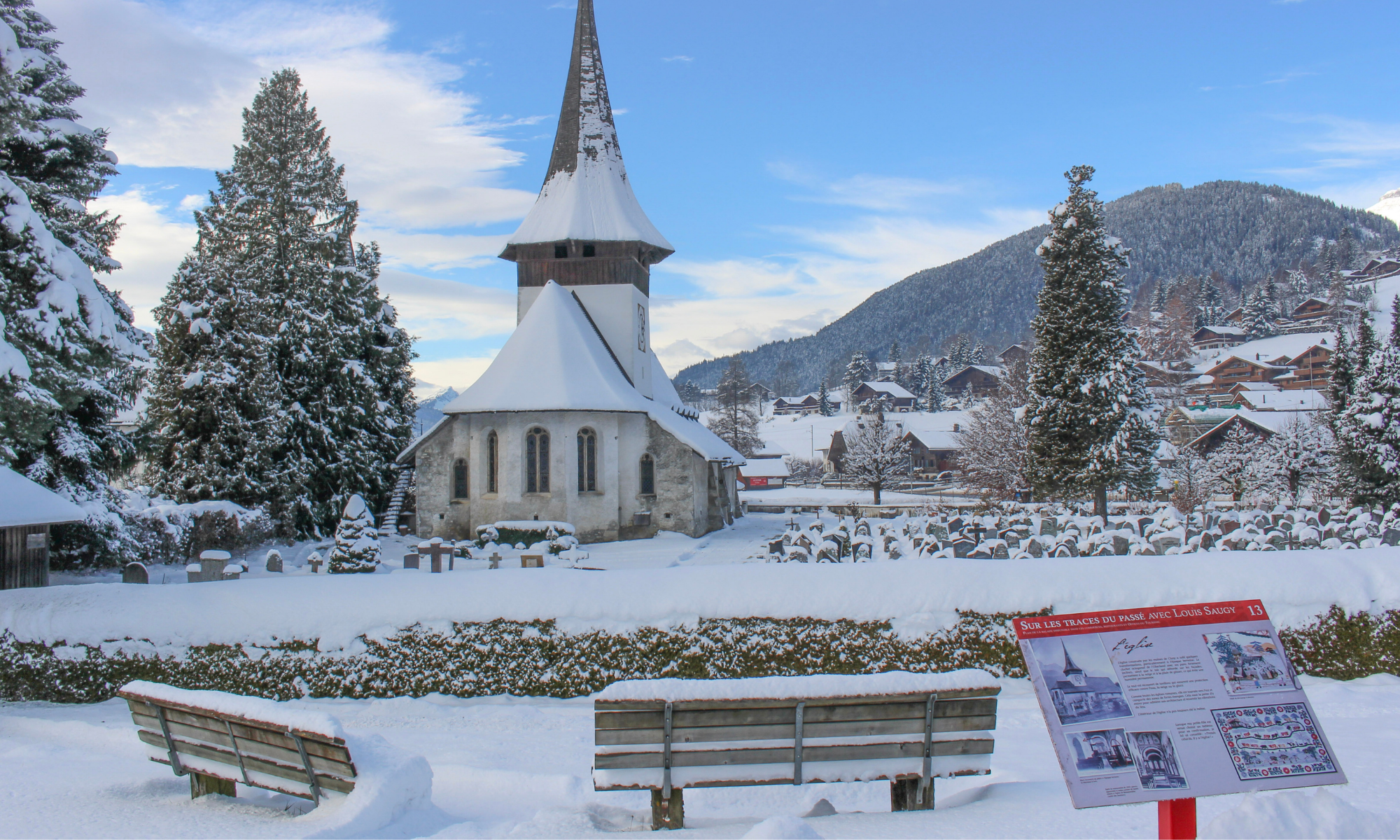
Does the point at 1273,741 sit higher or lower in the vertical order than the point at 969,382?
lower

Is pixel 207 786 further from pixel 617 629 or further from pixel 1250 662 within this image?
pixel 1250 662

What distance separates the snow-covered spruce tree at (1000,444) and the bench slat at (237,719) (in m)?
35.9

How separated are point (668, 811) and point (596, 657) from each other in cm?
466

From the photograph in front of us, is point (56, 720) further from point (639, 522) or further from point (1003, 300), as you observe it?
point (1003, 300)

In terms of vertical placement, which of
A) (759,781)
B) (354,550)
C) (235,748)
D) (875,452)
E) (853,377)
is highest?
(853,377)

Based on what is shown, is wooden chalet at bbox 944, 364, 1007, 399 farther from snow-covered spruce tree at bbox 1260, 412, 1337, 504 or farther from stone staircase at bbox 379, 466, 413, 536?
stone staircase at bbox 379, 466, 413, 536

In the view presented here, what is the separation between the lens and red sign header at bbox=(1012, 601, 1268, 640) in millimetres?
4402

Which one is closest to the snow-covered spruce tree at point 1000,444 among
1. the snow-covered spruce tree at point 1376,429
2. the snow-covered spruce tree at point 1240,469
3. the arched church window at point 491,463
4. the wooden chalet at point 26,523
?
the snow-covered spruce tree at point 1240,469

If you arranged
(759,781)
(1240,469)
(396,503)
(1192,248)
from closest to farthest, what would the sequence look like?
(759,781), (396,503), (1240,469), (1192,248)

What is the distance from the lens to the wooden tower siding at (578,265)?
2955cm

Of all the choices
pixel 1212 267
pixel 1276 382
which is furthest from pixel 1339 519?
pixel 1212 267

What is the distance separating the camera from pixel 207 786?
23.6 feet

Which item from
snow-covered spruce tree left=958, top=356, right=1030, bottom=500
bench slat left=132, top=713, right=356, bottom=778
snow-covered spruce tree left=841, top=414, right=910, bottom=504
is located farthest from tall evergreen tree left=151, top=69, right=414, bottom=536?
snow-covered spruce tree left=841, top=414, right=910, bottom=504

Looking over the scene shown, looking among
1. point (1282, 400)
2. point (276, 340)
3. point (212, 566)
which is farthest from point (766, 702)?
point (1282, 400)
